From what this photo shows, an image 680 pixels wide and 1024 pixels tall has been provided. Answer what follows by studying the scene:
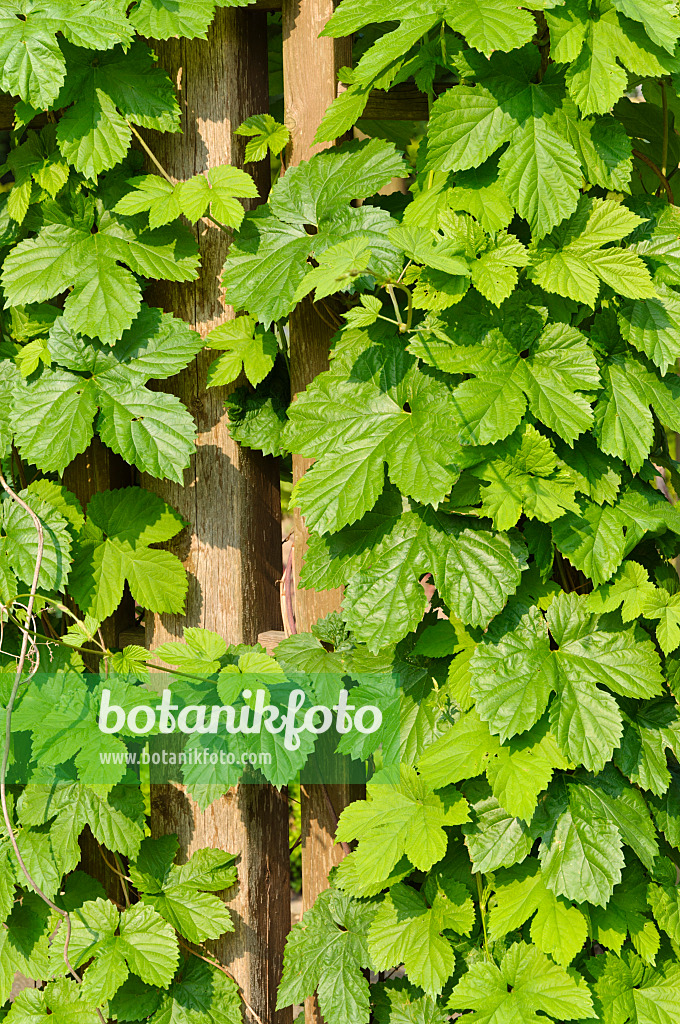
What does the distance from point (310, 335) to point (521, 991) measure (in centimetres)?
132

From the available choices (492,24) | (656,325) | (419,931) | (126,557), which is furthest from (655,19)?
(419,931)

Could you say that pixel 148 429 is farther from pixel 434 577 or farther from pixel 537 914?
pixel 537 914

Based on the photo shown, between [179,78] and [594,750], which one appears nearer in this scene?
[594,750]

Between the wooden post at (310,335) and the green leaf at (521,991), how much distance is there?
0.41 m

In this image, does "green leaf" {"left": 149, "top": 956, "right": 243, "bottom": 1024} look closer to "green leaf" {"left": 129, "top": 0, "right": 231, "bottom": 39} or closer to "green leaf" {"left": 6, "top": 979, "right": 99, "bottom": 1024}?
"green leaf" {"left": 6, "top": 979, "right": 99, "bottom": 1024}

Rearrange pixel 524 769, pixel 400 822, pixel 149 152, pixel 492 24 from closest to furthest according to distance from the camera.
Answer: pixel 492 24 < pixel 524 769 < pixel 400 822 < pixel 149 152

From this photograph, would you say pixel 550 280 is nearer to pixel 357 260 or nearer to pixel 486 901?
pixel 357 260

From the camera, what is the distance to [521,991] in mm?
1513

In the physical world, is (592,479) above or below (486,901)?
above

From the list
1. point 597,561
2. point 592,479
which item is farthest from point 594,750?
point 592,479

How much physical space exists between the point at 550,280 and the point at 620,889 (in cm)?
111

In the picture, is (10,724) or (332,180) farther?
(10,724)

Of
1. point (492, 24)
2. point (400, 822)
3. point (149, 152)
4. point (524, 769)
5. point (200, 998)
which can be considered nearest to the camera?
point (492, 24)

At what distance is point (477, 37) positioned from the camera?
133cm
